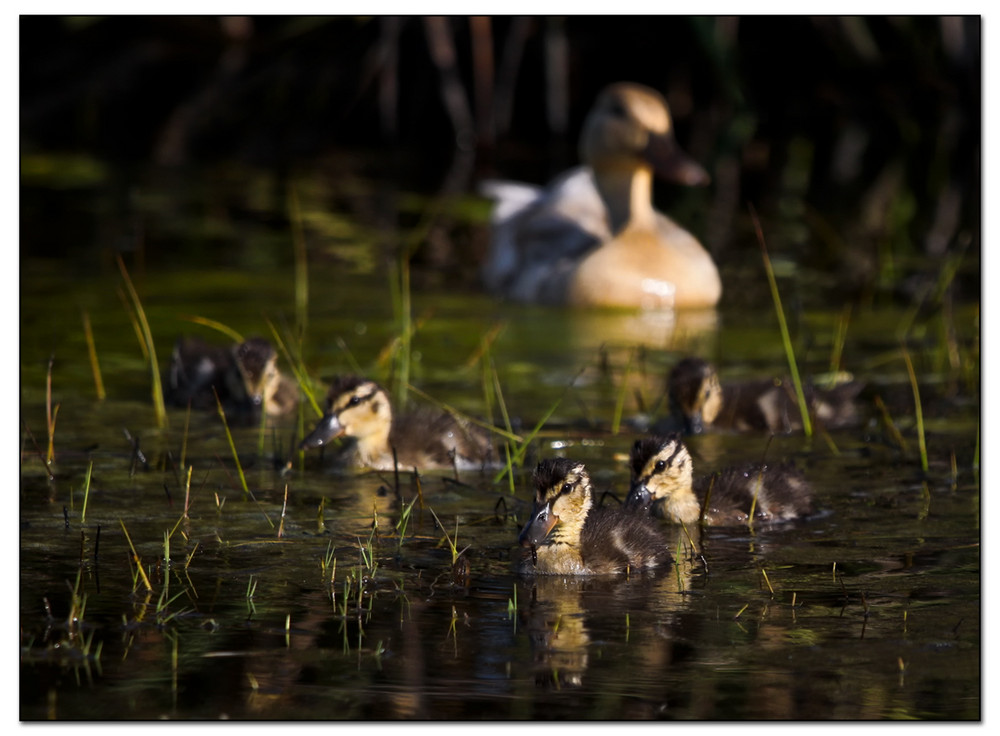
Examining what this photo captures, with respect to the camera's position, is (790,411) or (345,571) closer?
(345,571)

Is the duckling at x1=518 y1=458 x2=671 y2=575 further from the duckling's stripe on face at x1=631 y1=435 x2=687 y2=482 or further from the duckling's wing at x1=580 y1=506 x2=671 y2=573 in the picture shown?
the duckling's stripe on face at x1=631 y1=435 x2=687 y2=482

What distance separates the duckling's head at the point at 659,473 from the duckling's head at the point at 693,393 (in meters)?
1.07

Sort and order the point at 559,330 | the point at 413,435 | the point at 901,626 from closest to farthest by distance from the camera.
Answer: the point at 901,626 → the point at 413,435 → the point at 559,330

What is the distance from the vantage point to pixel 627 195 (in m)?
9.62

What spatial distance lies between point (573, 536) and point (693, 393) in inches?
68.3

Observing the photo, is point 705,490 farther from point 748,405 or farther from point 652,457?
point 748,405

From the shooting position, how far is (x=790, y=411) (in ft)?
21.6

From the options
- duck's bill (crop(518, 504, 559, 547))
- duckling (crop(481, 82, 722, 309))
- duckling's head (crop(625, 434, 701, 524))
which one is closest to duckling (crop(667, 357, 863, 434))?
duckling's head (crop(625, 434, 701, 524))

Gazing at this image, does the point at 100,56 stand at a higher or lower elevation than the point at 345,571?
higher

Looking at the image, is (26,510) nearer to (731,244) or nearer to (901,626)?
(901,626)

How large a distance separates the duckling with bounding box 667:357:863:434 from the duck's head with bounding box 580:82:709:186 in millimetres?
2956

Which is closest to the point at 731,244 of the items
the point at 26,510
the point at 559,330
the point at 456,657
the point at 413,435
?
the point at 559,330

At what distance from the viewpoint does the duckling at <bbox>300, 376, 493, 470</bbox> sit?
5.76 m

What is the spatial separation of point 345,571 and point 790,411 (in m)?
2.54
